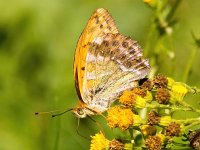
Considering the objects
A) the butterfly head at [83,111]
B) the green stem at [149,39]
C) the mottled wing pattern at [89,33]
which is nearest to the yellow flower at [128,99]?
the butterfly head at [83,111]

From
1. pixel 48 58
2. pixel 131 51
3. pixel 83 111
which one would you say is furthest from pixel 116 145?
pixel 48 58

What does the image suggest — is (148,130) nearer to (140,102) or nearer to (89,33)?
(140,102)

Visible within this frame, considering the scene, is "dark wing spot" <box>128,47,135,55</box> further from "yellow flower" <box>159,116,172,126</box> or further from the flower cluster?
"yellow flower" <box>159,116,172,126</box>

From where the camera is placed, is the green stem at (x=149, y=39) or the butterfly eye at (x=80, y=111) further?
the green stem at (x=149, y=39)

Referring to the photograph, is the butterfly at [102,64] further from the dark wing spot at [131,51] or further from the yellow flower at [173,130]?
the yellow flower at [173,130]

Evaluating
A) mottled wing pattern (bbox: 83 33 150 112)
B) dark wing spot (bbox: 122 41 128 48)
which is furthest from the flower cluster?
dark wing spot (bbox: 122 41 128 48)

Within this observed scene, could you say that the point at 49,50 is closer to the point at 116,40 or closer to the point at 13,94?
the point at 13,94
